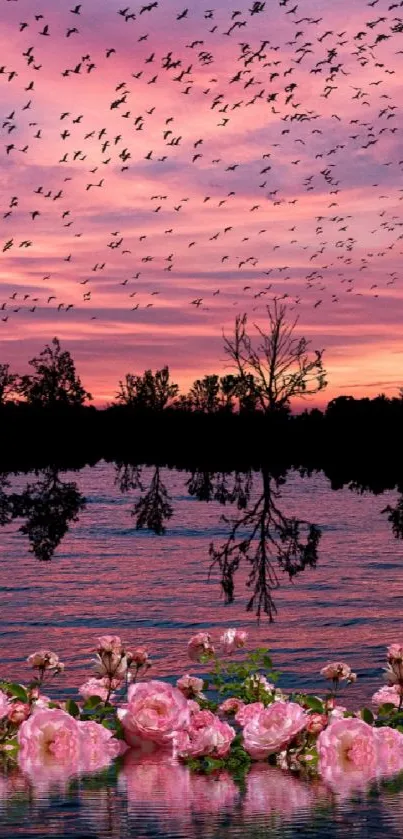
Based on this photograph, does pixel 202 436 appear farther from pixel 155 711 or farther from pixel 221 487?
pixel 155 711

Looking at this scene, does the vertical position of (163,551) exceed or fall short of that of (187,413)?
it falls short

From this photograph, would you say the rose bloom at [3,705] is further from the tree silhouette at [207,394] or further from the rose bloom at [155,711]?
the tree silhouette at [207,394]

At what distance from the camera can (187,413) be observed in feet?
466

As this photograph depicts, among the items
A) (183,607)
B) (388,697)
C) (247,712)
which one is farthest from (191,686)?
(183,607)

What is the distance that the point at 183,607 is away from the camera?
16594mm

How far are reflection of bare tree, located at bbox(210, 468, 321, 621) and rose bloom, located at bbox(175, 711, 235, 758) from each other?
9297mm

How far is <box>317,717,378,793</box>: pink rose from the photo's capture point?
6.26 metres

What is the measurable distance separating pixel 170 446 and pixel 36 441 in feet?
43.3

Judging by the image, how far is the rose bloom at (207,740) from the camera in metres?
6.36

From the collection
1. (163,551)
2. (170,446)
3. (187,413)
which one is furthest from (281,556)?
(187,413)

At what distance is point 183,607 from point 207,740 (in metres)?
10.3

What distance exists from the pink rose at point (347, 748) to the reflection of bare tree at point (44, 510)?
17.4m

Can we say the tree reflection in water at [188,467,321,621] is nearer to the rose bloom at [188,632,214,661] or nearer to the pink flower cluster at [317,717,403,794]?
the rose bloom at [188,632,214,661]

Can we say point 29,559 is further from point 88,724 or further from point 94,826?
point 94,826
